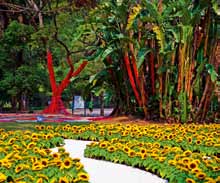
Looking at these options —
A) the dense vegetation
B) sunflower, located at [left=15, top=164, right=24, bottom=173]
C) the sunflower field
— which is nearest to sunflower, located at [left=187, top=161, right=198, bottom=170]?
the sunflower field

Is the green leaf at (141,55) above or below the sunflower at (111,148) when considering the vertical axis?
above

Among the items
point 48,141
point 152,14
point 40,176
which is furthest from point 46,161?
point 152,14

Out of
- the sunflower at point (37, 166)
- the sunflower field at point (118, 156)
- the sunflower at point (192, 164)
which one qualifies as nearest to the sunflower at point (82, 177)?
the sunflower field at point (118, 156)

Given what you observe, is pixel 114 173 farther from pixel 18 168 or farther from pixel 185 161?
pixel 18 168

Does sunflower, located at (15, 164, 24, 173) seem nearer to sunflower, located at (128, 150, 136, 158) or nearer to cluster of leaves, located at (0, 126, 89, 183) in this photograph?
cluster of leaves, located at (0, 126, 89, 183)

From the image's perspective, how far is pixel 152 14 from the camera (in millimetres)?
11422

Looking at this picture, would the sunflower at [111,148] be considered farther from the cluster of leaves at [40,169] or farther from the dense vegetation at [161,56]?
the dense vegetation at [161,56]

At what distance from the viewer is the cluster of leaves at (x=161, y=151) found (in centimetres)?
460

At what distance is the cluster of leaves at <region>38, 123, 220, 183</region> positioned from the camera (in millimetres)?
4598

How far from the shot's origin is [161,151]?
5.85 meters

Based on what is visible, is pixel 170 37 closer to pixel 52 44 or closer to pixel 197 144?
pixel 197 144

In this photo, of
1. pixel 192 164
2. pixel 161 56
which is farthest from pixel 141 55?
pixel 192 164

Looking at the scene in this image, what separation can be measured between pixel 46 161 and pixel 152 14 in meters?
7.56

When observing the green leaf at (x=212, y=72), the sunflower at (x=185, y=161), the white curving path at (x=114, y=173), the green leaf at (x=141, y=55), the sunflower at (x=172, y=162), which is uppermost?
the green leaf at (x=141, y=55)
